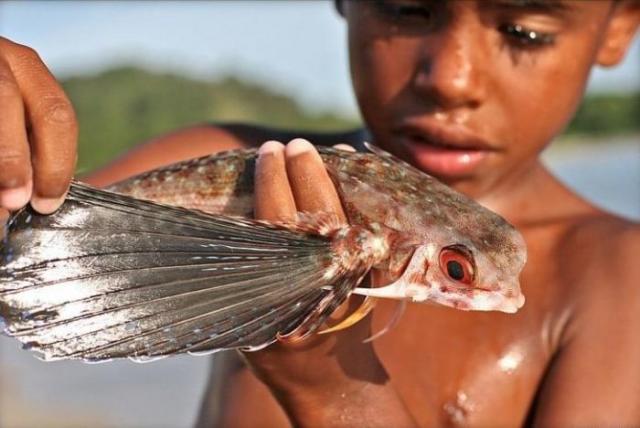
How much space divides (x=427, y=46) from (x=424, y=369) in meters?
1.04

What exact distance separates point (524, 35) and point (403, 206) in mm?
968

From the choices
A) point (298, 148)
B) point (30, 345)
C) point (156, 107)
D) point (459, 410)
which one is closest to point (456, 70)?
point (298, 148)

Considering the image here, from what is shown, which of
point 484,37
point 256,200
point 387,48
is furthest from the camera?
point 387,48

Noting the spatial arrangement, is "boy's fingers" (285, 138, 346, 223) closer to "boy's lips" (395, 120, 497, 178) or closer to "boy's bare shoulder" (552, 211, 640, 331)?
"boy's lips" (395, 120, 497, 178)

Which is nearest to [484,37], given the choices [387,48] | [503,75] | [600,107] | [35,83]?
[503,75]

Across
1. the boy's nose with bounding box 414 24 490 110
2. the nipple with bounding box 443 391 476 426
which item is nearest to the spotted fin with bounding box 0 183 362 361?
the boy's nose with bounding box 414 24 490 110

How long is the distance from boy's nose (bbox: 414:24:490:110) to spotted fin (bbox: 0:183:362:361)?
37.5 inches

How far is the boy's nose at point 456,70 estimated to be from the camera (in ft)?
9.09

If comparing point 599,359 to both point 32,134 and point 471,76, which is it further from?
point 32,134

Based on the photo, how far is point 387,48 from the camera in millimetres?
2979

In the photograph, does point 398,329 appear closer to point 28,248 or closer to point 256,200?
point 256,200

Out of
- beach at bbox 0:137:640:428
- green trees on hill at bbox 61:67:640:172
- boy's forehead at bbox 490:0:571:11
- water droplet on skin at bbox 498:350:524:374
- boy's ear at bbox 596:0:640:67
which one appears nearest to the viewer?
boy's forehead at bbox 490:0:571:11

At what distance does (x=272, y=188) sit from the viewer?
86.0 inches

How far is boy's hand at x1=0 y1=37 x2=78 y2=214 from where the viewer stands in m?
1.75
